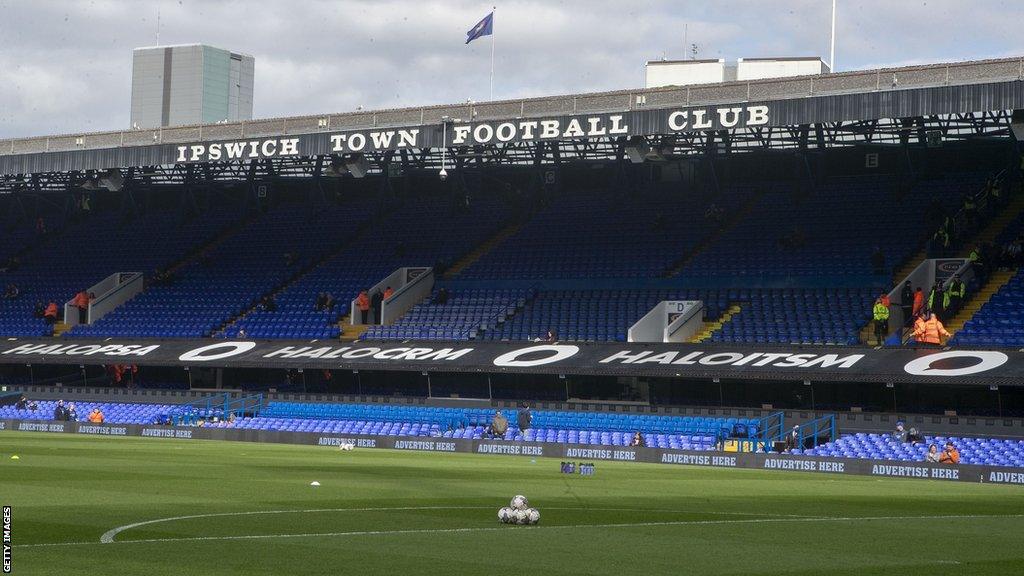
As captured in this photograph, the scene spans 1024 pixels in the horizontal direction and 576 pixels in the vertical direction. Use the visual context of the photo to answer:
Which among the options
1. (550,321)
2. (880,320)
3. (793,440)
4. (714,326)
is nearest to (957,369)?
(880,320)

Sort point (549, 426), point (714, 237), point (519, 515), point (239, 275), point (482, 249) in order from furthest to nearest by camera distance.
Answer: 1. point (239, 275)
2. point (482, 249)
3. point (714, 237)
4. point (549, 426)
5. point (519, 515)

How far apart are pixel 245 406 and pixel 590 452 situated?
18707mm

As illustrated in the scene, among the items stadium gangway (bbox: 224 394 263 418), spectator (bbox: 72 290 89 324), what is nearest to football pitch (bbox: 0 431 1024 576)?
stadium gangway (bbox: 224 394 263 418)

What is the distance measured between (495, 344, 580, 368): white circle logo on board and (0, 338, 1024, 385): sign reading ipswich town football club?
45mm

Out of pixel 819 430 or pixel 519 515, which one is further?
pixel 819 430

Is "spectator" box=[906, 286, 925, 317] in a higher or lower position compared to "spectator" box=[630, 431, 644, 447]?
higher

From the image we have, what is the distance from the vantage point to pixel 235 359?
53.4 meters

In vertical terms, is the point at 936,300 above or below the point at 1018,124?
below

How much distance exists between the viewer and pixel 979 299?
4459cm

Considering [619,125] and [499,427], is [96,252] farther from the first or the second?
[499,427]

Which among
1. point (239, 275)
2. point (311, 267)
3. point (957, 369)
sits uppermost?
point (311, 267)

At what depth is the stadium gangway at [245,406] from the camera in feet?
171

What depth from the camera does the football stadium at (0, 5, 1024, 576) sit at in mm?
22844

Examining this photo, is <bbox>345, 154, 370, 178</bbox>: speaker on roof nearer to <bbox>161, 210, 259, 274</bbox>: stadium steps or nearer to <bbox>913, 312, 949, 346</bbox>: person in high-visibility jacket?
<bbox>161, 210, 259, 274</bbox>: stadium steps
